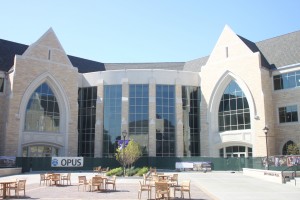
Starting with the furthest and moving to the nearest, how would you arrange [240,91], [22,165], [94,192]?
[240,91], [22,165], [94,192]

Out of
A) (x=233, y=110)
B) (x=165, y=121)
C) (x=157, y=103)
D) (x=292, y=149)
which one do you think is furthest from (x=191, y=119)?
(x=292, y=149)

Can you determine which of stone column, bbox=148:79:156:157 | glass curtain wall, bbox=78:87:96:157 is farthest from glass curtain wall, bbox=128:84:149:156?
glass curtain wall, bbox=78:87:96:157

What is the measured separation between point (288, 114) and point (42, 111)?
29852 mm

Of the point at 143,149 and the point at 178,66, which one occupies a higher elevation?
the point at 178,66

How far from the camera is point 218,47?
1811 inches

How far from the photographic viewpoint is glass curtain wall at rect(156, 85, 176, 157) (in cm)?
4591

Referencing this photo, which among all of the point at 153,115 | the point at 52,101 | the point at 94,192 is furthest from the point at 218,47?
the point at 94,192

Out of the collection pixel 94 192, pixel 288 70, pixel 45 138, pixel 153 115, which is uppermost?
pixel 288 70

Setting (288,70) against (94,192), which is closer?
(94,192)

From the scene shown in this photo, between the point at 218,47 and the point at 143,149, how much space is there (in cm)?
1656

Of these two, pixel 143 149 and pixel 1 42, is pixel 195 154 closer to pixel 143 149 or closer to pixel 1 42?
pixel 143 149

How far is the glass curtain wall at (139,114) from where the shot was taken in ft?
151

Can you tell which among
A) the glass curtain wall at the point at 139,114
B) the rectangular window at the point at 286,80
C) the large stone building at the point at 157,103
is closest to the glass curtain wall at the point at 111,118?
the large stone building at the point at 157,103

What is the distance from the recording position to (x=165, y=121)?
153 feet
